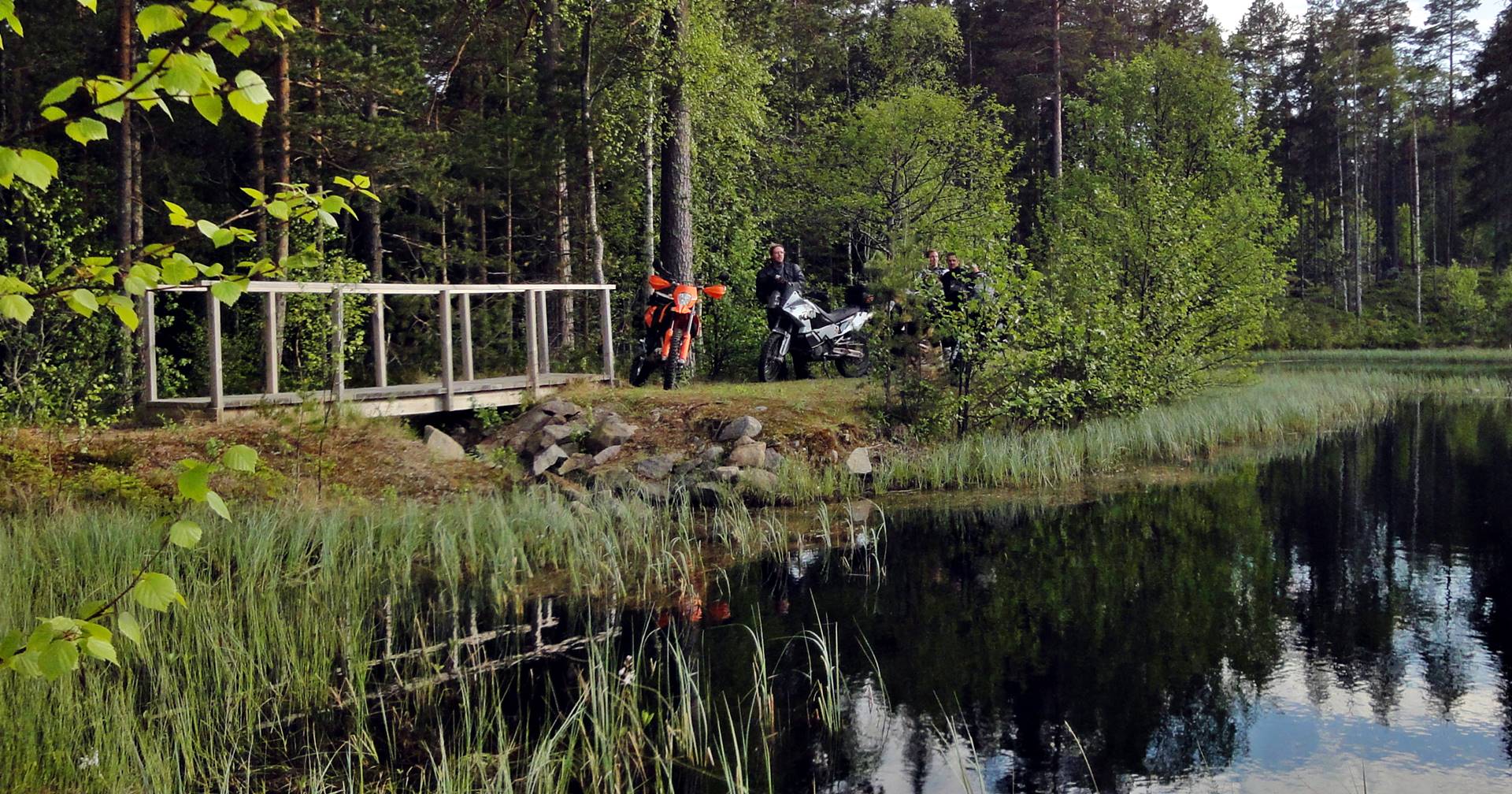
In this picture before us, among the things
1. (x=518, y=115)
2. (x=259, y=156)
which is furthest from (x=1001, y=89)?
(x=259, y=156)

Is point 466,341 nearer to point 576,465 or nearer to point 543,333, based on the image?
point 576,465

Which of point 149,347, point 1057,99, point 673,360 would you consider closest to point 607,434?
point 673,360

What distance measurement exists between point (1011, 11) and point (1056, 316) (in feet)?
75.9

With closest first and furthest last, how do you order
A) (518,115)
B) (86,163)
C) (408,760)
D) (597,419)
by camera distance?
1. (408,760)
2. (597,419)
3. (86,163)
4. (518,115)

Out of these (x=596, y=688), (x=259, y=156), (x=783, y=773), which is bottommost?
(x=783, y=773)

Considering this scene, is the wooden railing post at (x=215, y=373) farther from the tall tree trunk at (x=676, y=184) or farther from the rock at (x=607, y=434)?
the tall tree trunk at (x=676, y=184)

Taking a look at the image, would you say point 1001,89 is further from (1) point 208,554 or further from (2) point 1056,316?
(1) point 208,554

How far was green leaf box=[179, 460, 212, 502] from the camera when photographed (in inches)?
92.2

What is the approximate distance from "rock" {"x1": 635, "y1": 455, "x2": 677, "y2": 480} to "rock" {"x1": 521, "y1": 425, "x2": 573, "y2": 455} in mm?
1092

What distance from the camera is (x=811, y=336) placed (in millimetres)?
15422

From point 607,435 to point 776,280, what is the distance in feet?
12.5

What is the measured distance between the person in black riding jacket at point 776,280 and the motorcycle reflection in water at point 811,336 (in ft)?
0.08

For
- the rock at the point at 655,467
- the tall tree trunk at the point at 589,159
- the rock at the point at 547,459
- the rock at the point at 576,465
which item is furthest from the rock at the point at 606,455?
the tall tree trunk at the point at 589,159

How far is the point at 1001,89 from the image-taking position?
35.2 metres
